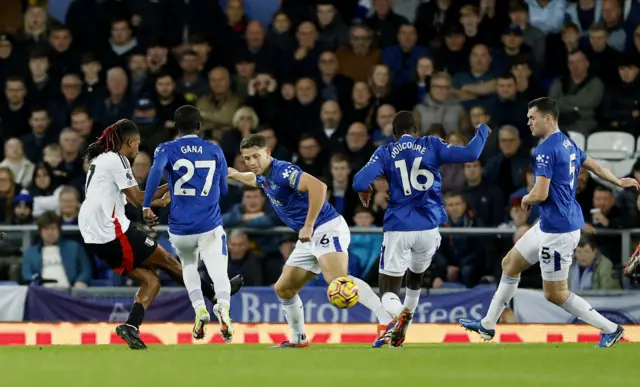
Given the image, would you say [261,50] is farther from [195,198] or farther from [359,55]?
[195,198]

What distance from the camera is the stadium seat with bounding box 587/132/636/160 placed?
1873cm

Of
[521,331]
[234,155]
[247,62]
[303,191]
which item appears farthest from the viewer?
[247,62]

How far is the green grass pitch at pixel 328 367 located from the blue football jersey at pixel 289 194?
4.26 ft

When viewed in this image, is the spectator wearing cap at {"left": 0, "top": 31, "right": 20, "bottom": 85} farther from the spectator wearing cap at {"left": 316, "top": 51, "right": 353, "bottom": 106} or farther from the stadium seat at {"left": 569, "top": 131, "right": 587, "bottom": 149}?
the stadium seat at {"left": 569, "top": 131, "right": 587, "bottom": 149}

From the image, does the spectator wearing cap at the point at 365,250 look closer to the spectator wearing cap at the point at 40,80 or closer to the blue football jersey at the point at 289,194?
the blue football jersey at the point at 289,194

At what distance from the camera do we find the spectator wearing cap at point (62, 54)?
69.5ft

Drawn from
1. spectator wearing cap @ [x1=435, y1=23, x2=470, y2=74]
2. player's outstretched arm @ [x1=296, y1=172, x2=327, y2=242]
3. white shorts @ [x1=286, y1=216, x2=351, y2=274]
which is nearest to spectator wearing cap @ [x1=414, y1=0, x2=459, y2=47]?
spectator wearing cap @ [x1=435, y1=23, x2=470, y2=74]

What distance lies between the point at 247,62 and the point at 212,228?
24.4 ft

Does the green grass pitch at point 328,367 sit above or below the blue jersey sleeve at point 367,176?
below

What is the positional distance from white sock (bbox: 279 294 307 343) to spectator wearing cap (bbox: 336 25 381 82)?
24.2ft

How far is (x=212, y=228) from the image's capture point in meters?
13.4

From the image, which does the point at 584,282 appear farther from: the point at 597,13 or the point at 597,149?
the point at 597,13

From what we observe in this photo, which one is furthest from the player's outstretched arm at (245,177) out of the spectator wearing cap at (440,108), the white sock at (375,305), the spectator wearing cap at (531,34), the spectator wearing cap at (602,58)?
the spectator wearing cap at (531,34)

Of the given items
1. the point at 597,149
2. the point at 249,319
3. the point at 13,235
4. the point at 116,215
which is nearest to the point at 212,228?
the point at 116,215
